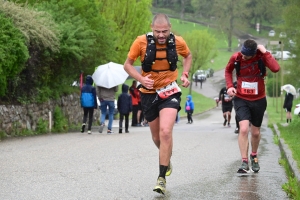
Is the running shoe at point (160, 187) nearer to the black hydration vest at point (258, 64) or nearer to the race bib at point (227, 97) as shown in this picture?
the black hydration vest at point (258, 64)

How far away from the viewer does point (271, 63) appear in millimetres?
10656

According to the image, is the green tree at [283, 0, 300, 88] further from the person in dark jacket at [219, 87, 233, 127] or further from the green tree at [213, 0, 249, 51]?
the green tree at [213, 0, 249, 51]

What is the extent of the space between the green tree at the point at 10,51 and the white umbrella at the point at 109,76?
338 centimetres

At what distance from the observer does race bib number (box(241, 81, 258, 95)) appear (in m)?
10.9

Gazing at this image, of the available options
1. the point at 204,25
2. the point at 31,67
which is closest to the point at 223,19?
the point at 204,25

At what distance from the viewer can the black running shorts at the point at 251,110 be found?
433 inches

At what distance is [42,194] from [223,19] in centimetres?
11848

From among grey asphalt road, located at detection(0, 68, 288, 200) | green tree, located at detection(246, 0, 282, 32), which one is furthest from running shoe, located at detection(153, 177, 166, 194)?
green tree, located at detection(246, 0, 282, 32)

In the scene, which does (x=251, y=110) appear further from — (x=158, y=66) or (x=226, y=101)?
A: (x=226, y=101)

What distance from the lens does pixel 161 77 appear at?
30.5 ft

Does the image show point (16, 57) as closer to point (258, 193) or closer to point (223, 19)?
point (258, 193)

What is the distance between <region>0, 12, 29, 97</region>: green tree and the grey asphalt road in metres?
2.68

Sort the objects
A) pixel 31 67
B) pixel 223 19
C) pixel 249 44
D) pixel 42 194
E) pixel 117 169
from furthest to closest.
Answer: pixel 223 19, pixel 31 67, pixel 117 169, pixel 249 44, pixel 42 194

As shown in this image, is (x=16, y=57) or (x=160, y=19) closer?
(x=160, y=19)
